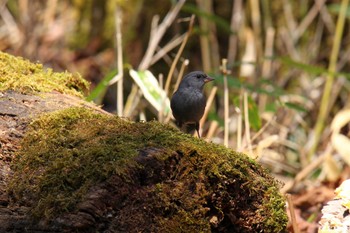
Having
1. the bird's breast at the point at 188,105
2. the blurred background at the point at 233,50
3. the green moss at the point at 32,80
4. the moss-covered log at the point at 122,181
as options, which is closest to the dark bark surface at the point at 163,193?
the moss-covered log at the point at 122,181

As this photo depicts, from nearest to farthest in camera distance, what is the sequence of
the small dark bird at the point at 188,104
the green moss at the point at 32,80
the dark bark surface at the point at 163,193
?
the dark bark surface at the point at 163,193
the green moss at the point at 32,80
the small dark bird at the point at 188,104

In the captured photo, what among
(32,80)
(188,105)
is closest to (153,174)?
(32,80)

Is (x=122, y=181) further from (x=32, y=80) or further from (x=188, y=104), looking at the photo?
(x=188, y=104)

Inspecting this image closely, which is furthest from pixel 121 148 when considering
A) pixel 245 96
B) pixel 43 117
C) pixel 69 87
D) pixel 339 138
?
pixel 339 138

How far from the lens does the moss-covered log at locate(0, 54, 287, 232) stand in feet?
7.93

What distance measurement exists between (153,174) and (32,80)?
1.18 m

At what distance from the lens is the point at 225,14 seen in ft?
26.1

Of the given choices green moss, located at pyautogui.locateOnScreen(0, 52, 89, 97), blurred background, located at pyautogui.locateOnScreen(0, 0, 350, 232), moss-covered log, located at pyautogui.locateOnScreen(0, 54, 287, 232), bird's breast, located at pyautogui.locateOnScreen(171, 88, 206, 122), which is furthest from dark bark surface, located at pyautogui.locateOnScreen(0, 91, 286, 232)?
blurred background, located at pyautogui.locateOnScreen(0, 0, 350, 232)

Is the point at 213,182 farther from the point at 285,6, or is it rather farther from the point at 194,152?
the point at 285,6

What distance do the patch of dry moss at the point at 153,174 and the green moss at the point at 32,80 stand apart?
0.44 metres

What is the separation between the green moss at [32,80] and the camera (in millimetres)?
3293

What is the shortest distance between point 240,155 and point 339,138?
2.57m

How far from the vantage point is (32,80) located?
3432 mm

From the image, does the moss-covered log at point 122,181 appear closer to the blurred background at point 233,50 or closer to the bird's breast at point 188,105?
the bird's breast at point 188,105
